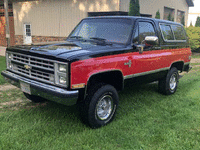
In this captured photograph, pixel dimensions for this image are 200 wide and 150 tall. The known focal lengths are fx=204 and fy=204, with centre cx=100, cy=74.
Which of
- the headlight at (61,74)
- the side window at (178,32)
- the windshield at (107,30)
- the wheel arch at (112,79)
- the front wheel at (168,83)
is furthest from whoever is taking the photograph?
the side window at (178,32)

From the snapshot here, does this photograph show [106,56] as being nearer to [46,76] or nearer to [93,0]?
→ [46,76]

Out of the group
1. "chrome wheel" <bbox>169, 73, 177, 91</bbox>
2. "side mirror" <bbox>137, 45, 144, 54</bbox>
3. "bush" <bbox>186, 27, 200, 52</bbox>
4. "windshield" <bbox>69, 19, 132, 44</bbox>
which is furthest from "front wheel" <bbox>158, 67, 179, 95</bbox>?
"bush" <bbox>186, 27, 200, 52</bbox>

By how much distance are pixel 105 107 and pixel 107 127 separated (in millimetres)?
382

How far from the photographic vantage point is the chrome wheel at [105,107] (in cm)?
384

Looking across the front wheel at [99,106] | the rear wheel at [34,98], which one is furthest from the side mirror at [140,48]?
the rear wheel at [34,98]

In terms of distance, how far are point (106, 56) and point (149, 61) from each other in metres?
1.48

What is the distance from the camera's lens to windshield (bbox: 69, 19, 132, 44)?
4.34m

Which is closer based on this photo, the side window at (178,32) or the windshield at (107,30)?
the windshield at (107,30)

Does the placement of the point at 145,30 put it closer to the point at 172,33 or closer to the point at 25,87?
the point at 172,33

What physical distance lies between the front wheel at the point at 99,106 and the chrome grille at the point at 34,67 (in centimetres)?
74

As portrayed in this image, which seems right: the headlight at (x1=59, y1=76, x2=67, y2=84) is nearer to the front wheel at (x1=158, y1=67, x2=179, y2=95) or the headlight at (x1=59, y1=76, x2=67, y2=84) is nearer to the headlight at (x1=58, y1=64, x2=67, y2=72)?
the headlight at (x1=58, y1=64, x2=67, y2=72)

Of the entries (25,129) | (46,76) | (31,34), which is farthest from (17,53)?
(31,34)

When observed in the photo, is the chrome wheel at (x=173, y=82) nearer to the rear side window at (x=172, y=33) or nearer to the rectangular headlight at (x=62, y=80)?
the rear side window at (x=172, y=33)

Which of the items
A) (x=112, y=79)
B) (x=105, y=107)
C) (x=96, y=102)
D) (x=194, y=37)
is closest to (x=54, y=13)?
(x=194, y=37)
